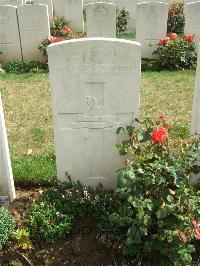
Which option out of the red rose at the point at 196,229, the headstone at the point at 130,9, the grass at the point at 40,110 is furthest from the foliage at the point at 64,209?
the headstone at the point at 130,9

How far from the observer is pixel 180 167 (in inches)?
160

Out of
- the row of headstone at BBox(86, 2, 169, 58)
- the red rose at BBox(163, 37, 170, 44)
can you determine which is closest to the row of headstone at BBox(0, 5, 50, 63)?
the row of headstone at BBox(86, 2, 169, 58)

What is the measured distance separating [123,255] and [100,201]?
664mm

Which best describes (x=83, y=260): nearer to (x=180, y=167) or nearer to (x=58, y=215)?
(x=58, y=215)

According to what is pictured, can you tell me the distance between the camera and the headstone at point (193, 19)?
391 inches

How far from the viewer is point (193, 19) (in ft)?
33.0

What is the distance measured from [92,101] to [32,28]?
20.9 feet

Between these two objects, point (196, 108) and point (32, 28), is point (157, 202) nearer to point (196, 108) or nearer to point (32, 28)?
→ point (196, 108)

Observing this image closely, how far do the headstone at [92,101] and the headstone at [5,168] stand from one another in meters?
0.59

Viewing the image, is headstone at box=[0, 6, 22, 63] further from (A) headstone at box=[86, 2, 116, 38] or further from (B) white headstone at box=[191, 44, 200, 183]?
(B) white headstone at box=[191, 44, 200, 183]

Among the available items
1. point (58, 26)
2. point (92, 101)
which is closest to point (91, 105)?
point (92, 101)

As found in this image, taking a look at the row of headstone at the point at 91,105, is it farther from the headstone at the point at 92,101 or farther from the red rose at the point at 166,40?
the red rose at the point at 166,40

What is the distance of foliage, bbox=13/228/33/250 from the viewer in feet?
14.0

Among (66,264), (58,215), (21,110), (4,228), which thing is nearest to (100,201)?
(58,215)
